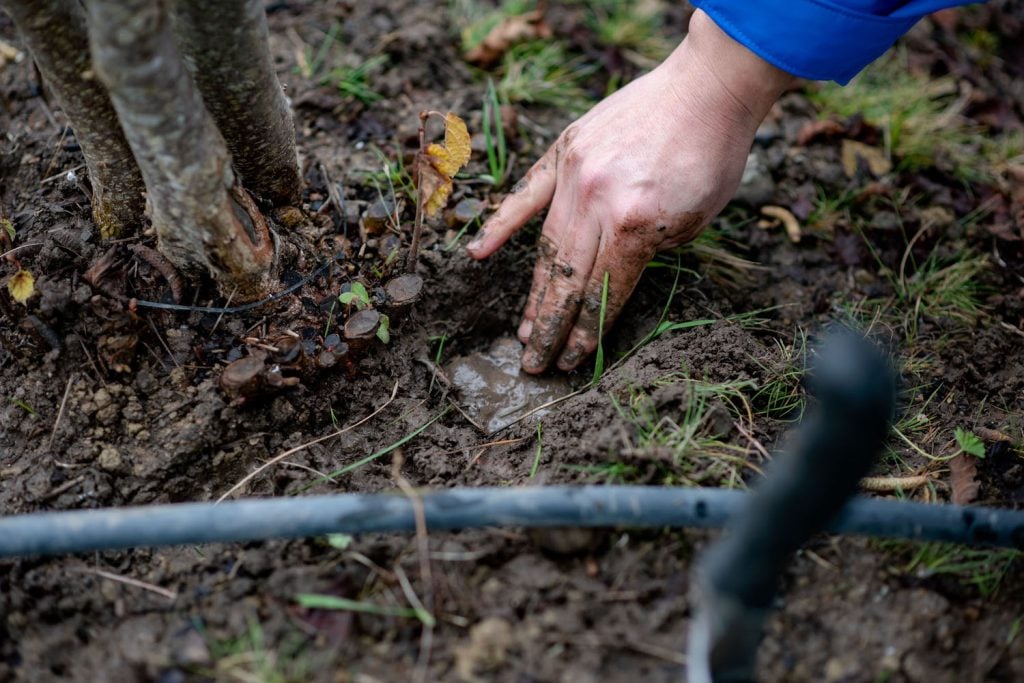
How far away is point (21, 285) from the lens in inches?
73.4

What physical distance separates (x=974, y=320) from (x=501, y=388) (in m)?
1.56

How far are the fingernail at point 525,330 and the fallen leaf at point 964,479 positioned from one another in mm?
1200

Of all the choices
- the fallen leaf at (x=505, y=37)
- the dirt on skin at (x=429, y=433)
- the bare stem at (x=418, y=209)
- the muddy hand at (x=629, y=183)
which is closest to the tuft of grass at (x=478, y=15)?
the fallen leaf at (x=505, y=37)

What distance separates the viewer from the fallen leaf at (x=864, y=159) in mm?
2898

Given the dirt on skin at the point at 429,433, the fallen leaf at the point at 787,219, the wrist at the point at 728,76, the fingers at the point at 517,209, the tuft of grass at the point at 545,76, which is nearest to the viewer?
the dirt on skin at the point at 429,433

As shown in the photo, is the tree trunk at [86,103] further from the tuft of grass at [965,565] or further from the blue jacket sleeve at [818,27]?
the tuft of grass at [965,565]

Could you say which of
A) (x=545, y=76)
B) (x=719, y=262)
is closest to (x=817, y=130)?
(x=719, y=262)

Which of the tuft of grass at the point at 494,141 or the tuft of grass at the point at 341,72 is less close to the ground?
the tuft of grass at the point at 341,72

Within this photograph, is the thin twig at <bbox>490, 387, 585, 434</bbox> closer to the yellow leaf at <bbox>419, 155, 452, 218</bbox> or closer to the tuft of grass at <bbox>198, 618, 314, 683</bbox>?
the yellow leaf at <bbox>419, 155, 452, 218</bbox>

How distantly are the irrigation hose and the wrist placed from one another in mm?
1114

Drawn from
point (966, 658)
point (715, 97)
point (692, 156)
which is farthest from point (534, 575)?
point (715, 97)

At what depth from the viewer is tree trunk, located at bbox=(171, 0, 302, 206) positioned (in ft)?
5.50

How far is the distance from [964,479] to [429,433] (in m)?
1.37

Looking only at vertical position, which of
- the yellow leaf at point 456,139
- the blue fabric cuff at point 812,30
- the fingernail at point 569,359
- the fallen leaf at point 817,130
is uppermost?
the blue fabric cuff at point 812,30
